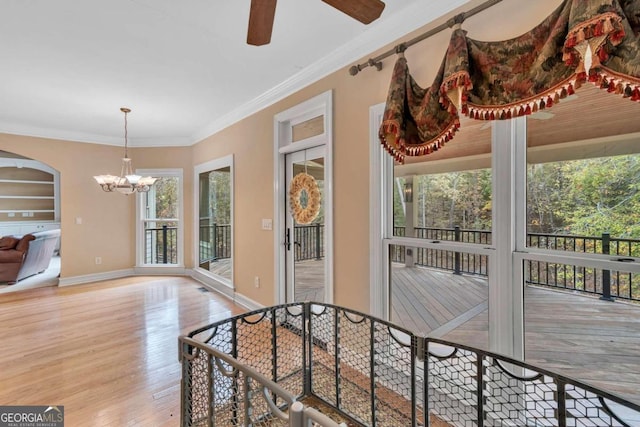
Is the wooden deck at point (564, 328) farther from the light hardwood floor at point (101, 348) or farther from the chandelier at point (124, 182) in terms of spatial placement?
the chandelier at point (124, 182)

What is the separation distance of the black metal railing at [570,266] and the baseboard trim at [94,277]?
19.2 feet

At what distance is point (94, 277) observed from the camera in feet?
17.1

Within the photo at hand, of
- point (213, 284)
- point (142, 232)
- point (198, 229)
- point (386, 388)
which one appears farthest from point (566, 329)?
point (142, 232)

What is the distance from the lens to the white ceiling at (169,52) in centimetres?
191

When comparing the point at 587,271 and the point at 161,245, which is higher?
the point at 587,271

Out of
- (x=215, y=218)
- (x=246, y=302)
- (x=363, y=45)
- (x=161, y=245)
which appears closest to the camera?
(x=363, y=45)

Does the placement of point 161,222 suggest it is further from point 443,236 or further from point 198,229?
point 443,236

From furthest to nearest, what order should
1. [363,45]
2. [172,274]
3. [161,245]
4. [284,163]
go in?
1. [161,245]
2. [172,274]
3. [284,163]
4. [363,45]

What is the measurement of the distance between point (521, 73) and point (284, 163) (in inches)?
93.7

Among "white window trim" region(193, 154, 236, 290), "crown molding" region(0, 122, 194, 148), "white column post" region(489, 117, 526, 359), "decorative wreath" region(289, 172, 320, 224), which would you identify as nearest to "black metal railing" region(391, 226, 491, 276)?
"white column post" region(489, 117, 526, 359)

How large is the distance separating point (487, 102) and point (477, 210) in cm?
68

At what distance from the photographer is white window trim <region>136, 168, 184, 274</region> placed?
5.54 meters

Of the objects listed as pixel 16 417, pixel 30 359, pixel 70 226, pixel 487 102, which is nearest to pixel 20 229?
pixel 70 226

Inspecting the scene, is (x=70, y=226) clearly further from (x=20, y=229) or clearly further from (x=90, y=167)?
(x=20, y=229)
